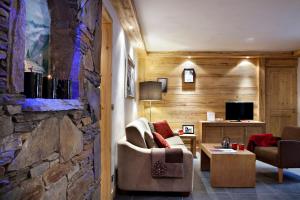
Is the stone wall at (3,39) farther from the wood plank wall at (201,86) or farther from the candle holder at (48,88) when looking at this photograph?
the wood plank wall at (201,86)

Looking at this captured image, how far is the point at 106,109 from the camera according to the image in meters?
3.28

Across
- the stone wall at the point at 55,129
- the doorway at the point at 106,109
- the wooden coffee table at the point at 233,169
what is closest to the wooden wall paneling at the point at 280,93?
the wooden coffee table at the point at 233,169

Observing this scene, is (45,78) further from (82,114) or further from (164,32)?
(164,32)

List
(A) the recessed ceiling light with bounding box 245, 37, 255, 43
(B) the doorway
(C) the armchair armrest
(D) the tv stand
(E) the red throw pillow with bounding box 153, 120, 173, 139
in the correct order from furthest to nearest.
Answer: (D) the tv stand, (E) the red throw pillow with bounding box 153, 120, 173, 139, (A) the recessed ceiling light with bounding box 245, 37, 255, 43, (C) the armchair armrest, (B) the doorway

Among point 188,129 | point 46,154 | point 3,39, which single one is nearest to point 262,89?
point 188,129

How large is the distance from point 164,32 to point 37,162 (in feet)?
14.1

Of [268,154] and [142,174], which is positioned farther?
[268,154]

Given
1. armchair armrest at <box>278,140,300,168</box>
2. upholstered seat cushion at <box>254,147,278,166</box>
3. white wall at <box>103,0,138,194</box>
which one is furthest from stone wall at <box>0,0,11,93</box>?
upholstered seat cushion at <box>254,147,278,166</box>

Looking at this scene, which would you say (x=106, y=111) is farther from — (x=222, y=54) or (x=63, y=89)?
(x=222, y=54)

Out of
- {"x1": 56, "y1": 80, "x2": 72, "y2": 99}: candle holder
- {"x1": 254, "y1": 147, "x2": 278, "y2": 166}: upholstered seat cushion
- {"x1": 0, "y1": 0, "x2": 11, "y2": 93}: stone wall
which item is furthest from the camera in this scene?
{"x1": 254, "y1": 147, "x2": 278, "y2": 166}: upholstered seat cushion

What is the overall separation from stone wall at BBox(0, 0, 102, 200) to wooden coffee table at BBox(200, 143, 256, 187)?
2.12 m

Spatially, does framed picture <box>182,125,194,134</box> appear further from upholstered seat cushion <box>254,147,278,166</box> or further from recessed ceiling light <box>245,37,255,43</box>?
recessed ceiling light <box>245,37,255,43</box>

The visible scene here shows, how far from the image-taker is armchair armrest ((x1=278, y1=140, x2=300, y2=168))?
4363 mm

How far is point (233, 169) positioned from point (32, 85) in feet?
11.0
